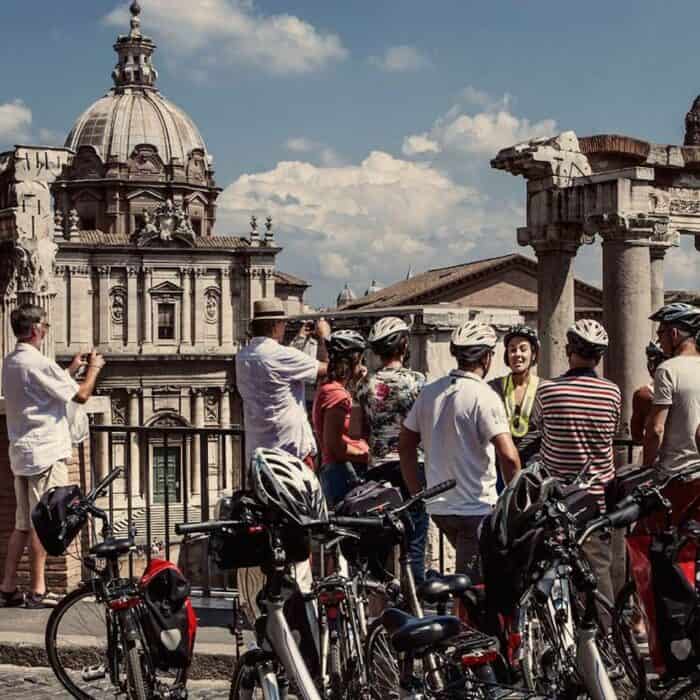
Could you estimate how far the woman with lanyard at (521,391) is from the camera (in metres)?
6.99

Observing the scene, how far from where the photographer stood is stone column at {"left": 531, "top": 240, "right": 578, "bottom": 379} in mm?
17984

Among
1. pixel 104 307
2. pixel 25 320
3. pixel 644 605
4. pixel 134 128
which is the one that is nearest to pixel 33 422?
pixel 25 320

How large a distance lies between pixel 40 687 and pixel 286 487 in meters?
2.70

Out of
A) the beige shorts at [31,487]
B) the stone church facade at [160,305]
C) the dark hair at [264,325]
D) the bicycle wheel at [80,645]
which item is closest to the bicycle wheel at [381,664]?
the bicycle wheel at [80,645]

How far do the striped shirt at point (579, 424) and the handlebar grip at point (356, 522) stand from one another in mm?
1526

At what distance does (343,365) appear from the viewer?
684 cm

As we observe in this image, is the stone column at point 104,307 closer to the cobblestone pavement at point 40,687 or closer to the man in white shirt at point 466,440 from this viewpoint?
the cobblestone pavement at point 40,687

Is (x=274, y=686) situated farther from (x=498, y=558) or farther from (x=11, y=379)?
(x=11, y=379)

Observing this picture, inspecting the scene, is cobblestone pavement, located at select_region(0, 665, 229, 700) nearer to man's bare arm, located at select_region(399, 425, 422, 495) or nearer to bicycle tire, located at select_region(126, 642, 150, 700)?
bicycle tire, located at select_region(126, 642, 150, 700)

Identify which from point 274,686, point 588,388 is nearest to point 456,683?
point 274,686

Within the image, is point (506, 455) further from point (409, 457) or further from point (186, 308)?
point (186, 308)

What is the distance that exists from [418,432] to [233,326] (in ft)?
168

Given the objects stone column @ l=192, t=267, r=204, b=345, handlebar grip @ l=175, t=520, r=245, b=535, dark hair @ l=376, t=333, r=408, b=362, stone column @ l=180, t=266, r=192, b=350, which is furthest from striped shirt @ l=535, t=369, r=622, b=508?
stone column @ l=192, t=267, r=204, b=345

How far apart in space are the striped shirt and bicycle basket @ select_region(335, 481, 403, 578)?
3.97 ft
